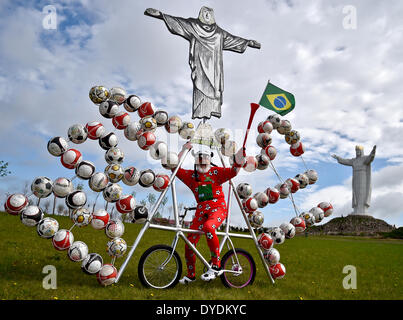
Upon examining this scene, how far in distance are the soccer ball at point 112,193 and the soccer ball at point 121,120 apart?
119 centimetres

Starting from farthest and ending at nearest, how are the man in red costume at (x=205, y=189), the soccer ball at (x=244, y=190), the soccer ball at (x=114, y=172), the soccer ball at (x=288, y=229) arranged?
the soccer ball at (x=288, y=229)
the soccer ball at (x=244, y=190)
the man in red costume at (x=205, y=189)
the soccer ball at (x=114, y=172)

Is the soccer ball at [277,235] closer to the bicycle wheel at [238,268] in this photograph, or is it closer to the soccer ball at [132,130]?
the bicycle wheel at [238,268]

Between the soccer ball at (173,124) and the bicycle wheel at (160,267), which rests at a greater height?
the soccer ball at (173,124)

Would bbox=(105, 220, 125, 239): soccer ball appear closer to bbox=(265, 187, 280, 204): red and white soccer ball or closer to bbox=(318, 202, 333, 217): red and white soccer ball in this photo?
bbox=(265, 187, 280, 204): red and white soccer ball

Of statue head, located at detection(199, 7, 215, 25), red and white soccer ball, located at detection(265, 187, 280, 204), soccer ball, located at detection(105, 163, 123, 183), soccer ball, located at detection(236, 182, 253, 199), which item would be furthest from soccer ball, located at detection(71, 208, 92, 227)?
statue head, located at detection(199, 7, 215, 25)

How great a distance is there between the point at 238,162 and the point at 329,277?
16.2 feet

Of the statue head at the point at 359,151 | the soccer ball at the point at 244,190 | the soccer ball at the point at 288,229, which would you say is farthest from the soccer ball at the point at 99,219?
the statue head at the point at 359,151

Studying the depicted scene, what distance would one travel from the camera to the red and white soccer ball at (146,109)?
20.8ft

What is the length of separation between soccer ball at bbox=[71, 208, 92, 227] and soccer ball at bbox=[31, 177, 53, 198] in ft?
1.86

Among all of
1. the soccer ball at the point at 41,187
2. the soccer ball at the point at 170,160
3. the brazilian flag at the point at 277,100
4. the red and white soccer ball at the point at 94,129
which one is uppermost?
the brazilian flag at the point at 277,100

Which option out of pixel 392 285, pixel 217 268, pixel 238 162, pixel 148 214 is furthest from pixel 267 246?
pixel 392 285
